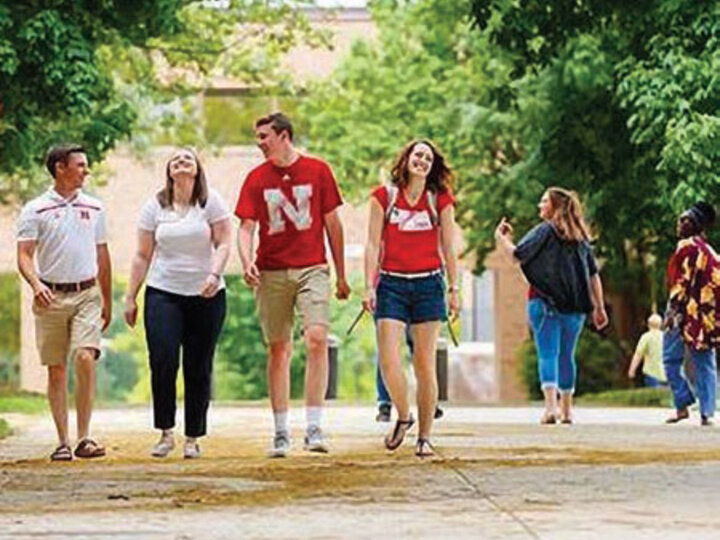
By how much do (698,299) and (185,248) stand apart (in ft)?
22.2

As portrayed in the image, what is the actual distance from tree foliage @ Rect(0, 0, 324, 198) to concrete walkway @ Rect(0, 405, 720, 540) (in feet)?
29.5

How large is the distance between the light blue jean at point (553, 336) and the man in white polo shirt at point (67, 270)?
5.82 m

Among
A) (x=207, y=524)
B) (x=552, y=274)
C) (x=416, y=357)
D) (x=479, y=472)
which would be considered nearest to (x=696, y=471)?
(x=479, y=472)

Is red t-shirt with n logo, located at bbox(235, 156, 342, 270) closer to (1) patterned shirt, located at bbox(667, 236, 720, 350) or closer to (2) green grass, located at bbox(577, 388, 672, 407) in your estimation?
(1) patterned shirt, located at bbox(667, 236, 720, 350)

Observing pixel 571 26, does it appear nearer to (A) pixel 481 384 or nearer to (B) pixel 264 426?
(B) pixel 264 426

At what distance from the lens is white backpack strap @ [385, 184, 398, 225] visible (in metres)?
14.1

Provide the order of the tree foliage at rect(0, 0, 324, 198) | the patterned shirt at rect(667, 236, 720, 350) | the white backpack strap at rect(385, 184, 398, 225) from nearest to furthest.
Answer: the white backpack strap at rect(385, 184, 398, 225) → the patterned shirt at rect(667, 236, 720, 350) → the tree foliage at rect(0, 0, 324, 198)

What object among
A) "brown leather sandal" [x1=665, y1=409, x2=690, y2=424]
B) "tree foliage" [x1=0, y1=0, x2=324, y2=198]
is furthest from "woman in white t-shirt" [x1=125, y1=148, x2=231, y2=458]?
"tree foliage" [x1=0, y1=0, x2=324, y2=198]

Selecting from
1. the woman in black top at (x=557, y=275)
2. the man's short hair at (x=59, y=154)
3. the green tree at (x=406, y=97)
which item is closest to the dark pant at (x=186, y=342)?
the man's short hair at (x=59, y=154)

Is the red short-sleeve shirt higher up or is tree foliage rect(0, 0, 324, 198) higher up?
tree foliage rect(0, 0, 324, 198)

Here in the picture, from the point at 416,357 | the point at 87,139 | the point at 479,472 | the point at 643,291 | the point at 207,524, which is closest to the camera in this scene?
the point at 207,524

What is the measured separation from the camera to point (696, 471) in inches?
486

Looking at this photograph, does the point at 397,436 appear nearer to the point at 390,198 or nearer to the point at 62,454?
the point at 390,198

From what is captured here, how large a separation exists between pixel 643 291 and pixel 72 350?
27.5 m
